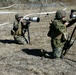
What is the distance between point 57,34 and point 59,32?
0.41 feet

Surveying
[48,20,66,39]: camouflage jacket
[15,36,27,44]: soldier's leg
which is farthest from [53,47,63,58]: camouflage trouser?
[15,36,27,44]: soldier's leg

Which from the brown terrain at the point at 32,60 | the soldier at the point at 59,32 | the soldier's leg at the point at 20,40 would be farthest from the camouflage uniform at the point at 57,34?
the soldier's leg at the point at 20,40

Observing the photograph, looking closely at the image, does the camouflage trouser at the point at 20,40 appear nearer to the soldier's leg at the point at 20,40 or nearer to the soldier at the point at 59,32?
the soldier's leg at the point at 20,40

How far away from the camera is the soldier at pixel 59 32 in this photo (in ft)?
28.5

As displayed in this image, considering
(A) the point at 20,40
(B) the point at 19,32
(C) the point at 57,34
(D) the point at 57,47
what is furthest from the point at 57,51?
(B) the point at 19,32

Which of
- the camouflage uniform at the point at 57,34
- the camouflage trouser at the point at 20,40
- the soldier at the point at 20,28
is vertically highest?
the camouflage uniform at the point at 57,34

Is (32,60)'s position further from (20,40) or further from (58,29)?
→ (20,40)

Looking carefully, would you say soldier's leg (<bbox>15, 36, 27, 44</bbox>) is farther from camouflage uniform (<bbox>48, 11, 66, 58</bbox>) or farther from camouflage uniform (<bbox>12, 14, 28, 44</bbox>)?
camouflage uniform (<bbox>48, 11, 66, 58</bbox>)

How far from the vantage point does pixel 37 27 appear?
1530cm

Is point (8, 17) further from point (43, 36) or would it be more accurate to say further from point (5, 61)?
point (5, 61)

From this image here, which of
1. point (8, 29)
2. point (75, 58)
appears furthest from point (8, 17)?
point (75, 58)

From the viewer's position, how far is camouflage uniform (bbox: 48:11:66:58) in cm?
870

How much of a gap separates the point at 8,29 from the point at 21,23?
408 cm

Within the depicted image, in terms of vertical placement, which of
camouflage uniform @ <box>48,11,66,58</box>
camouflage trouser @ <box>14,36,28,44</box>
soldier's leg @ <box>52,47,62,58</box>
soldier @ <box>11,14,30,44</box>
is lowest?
camouflage trouser @ <box>14,36,28,44</box>
